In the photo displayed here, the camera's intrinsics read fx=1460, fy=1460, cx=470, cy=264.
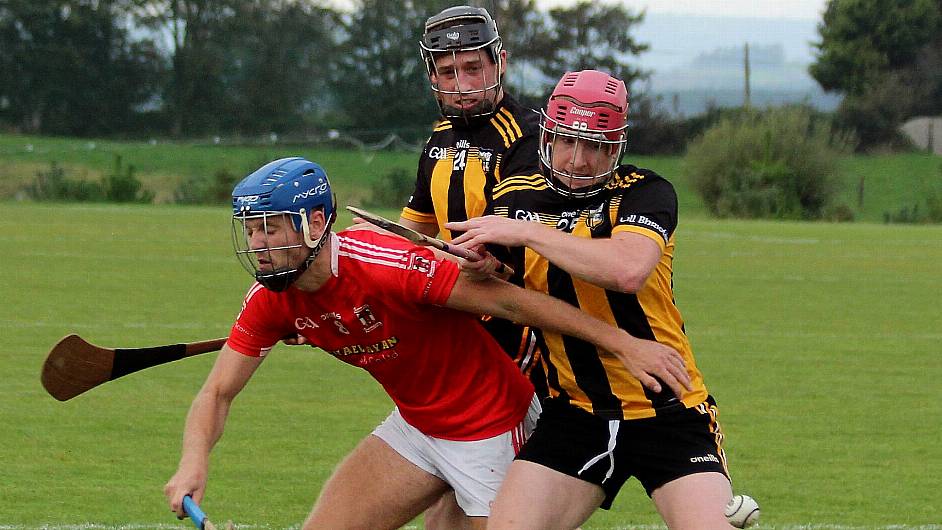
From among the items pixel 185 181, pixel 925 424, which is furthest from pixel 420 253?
pixel 185 181

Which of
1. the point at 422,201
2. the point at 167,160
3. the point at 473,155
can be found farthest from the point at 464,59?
the point at 167,160

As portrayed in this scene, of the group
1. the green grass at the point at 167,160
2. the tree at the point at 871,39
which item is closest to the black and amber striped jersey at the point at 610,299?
the green grass at the point at 167,160

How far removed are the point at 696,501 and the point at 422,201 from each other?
222cm

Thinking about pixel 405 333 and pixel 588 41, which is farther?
pixel 588 41

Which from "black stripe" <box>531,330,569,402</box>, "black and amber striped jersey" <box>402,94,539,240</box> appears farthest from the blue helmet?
"black and amber striped jersey" <box>402,94,539,240</box>

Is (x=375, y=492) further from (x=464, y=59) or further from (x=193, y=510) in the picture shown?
(x=464, y=59)

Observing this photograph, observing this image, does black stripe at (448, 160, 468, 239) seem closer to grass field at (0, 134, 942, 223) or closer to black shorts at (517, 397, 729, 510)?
black shorts at (517, 397, 729, 510)

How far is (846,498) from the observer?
736 cm

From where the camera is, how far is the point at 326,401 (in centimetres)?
988

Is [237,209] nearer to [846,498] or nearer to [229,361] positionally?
[229,361]

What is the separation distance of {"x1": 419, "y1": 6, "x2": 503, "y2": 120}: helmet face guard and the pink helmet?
989 mm

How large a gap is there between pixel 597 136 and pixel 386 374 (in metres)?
1.14

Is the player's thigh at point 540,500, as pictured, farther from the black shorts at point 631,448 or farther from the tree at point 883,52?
the tree at point 883,52

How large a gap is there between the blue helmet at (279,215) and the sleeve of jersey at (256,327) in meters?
0.31
